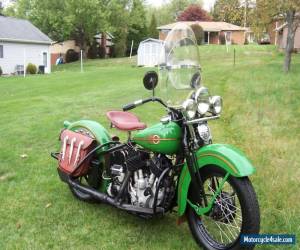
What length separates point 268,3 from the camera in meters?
17.6

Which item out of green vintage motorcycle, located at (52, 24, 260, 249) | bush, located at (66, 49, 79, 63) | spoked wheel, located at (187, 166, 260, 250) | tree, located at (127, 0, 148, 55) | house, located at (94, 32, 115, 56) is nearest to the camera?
spoked wheel, located at (187, 166, 260, 250)

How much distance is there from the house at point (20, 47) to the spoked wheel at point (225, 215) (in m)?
29.4

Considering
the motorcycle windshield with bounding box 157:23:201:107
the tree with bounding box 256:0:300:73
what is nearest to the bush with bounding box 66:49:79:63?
the tree with bounding box 256:0:300:73

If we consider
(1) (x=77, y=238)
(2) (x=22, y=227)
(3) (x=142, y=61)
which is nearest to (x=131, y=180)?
(1) (x=77, y=238)

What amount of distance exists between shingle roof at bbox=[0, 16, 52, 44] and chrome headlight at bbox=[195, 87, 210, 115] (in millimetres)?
31232

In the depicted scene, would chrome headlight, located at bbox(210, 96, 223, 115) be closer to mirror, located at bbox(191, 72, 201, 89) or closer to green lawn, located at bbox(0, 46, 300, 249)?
mirror, located at bbox(191, 72, 201, 89)

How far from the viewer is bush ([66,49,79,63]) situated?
155 feet

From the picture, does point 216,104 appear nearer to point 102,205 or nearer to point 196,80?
point 196,80

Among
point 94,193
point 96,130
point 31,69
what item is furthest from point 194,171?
point 31,69

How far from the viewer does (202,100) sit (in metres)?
3.33

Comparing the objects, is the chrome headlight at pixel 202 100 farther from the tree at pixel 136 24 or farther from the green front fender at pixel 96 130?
the tree at pixel 136 24

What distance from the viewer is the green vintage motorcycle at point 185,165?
3.26m

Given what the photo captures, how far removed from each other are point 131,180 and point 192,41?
1.27 meters

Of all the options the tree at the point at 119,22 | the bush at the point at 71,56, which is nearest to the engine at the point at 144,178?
the tree at the point at 119,22
